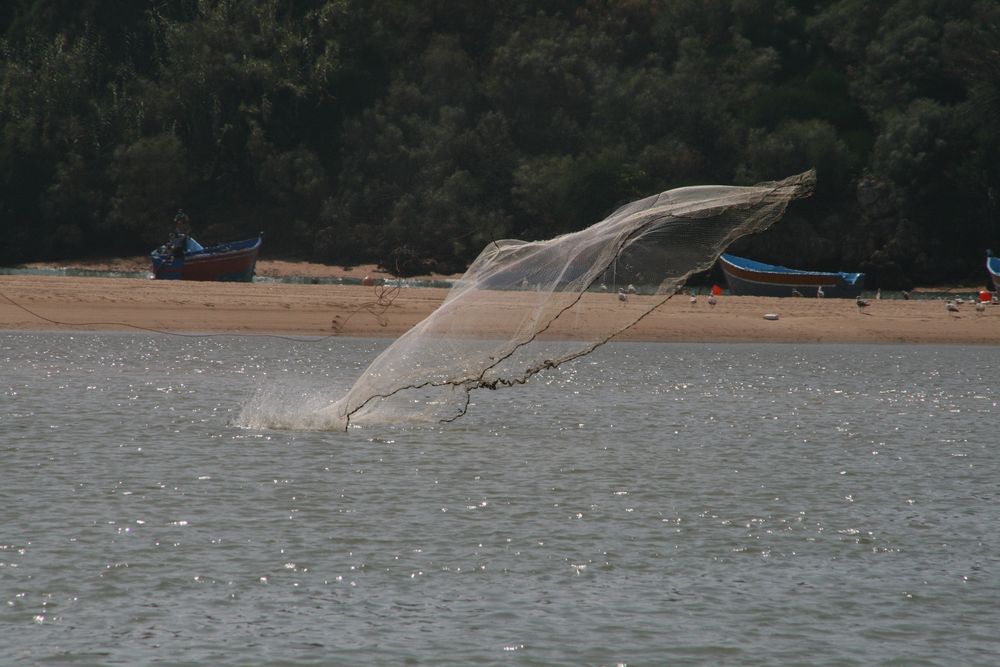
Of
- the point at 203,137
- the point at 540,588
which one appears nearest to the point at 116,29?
the point at 203,137

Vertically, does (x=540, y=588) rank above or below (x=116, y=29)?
below

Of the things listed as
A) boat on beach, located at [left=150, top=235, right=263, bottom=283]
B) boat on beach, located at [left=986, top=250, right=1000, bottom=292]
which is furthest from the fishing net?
boat on beach, located at [left=986, top=250, right=1000, bottom=292]

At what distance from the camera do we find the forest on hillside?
53.2 metres

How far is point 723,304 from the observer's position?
118 feet

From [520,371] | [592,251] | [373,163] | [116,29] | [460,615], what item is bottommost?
[460,615]

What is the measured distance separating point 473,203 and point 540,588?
161ft

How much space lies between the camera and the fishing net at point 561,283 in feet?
44.2

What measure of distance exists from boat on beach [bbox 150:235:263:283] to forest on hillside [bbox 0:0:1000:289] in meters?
13.0

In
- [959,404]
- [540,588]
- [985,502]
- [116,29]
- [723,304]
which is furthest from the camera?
[116,29]

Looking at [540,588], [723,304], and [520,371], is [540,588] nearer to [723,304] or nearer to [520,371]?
[520,371]

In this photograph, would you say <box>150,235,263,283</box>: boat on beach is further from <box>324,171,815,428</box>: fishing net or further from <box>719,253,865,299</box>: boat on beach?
<box>324,171,815,428</box>: fishing net

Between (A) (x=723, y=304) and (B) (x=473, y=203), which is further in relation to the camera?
(B) (x=473, y=203)

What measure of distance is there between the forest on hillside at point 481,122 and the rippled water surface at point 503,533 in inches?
1348

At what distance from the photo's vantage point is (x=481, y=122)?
58.5 m
